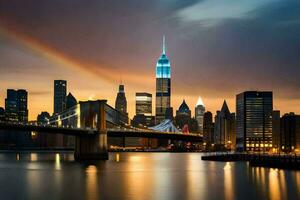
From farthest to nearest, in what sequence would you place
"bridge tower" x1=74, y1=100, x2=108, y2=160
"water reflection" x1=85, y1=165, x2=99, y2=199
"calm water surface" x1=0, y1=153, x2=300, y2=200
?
"bridge tower" x1=74, y1=100, x2=108, y2=160 → "water reflection" x1=85, y1=165, x2=99, y2=199 → "calm water surface" x1=0, y1=153, x2=300, y2=200

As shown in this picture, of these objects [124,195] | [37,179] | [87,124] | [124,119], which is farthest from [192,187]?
[124,119]

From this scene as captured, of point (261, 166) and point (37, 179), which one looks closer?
point (37, 179)

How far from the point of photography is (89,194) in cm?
5066

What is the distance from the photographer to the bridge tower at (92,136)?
111 m

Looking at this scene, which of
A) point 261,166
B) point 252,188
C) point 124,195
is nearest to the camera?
point 124,195

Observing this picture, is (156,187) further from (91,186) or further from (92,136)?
(92,136)

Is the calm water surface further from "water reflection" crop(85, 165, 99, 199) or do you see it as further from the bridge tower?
the bridge tower

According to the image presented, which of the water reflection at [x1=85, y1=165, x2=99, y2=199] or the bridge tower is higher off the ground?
the bridge tower

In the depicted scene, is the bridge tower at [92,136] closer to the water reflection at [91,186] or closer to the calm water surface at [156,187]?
the water reflection at [91,186]

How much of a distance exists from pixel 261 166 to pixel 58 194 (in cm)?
4180

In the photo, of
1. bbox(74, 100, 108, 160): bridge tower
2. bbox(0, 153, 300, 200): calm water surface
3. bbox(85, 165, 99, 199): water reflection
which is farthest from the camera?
bbox(74, 100, 108, 160): bridge tower

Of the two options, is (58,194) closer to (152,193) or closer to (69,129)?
(152,193)

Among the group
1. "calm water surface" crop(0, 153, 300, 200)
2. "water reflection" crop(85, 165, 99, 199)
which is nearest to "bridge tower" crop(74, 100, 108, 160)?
"water reflection" crop(85, 165, 99, 199)

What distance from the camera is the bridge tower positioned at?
111m
